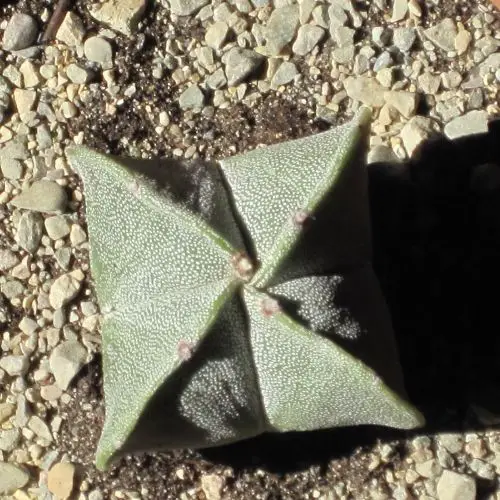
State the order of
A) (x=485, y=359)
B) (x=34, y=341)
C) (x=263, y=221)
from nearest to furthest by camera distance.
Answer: (x=263, y=221) < (x=485, y=359) < (x=34, y=341)

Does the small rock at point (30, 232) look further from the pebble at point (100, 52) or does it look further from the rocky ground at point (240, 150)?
the pebble at point (100, 52)

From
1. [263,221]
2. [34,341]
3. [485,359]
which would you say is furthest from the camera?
[34,341]

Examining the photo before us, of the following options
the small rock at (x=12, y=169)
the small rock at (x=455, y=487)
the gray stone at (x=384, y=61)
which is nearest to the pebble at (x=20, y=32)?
the small rock at (x=12, y=169)

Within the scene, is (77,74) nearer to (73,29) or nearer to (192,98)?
(73,29)

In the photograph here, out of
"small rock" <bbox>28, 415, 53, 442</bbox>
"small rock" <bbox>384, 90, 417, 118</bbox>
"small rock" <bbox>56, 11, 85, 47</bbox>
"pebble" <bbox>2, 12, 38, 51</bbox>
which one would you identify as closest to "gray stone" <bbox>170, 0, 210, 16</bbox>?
"small rock" <bbox>56, 11, 85, 47</bbox>

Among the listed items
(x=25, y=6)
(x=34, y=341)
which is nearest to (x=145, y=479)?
(x=34, y=341)

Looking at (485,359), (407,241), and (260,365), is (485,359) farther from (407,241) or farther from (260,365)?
(260,365)

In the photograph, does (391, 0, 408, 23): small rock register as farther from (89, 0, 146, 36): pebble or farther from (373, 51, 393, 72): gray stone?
(89, 0, 146, 36): pebble
